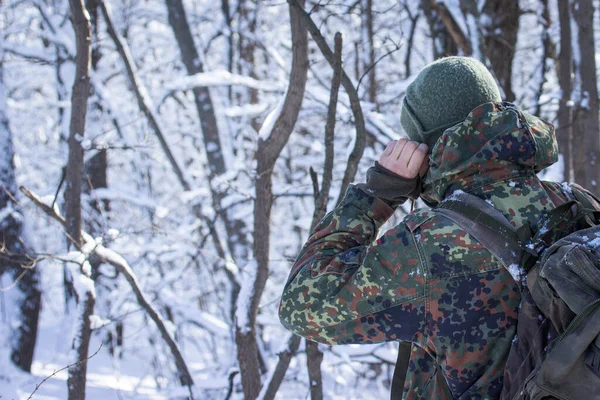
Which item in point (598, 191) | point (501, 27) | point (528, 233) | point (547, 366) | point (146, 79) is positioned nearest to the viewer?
point (547, 366)

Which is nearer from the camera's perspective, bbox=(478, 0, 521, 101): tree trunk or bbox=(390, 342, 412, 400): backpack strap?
bbox=(390, 342, 412, 400): backpack strap

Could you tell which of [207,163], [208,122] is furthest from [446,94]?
[207,163]

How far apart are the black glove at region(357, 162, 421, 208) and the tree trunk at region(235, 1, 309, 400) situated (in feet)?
4.04

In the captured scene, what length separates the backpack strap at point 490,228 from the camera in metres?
1.10

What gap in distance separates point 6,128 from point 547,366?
6.21m

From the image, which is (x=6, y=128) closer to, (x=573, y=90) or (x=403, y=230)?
(x=573, y=90)

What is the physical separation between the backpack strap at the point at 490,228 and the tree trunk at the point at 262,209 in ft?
4.78

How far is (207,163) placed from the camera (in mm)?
6773

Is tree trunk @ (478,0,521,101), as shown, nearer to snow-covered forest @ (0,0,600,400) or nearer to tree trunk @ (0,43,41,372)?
snow-covered forest @ (0,0,600,400)

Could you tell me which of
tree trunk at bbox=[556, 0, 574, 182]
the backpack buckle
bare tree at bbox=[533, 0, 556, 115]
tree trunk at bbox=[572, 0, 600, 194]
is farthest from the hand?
bare tree at bbox=[533, 0, 556, 115]

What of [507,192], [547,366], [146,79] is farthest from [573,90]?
[146,79]

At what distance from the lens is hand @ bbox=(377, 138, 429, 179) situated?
1.31 meters

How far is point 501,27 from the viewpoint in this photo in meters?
4.50

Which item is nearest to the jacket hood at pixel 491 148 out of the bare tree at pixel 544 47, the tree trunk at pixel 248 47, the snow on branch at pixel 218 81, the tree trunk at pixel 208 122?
the snow on branch at pixel 218 81
